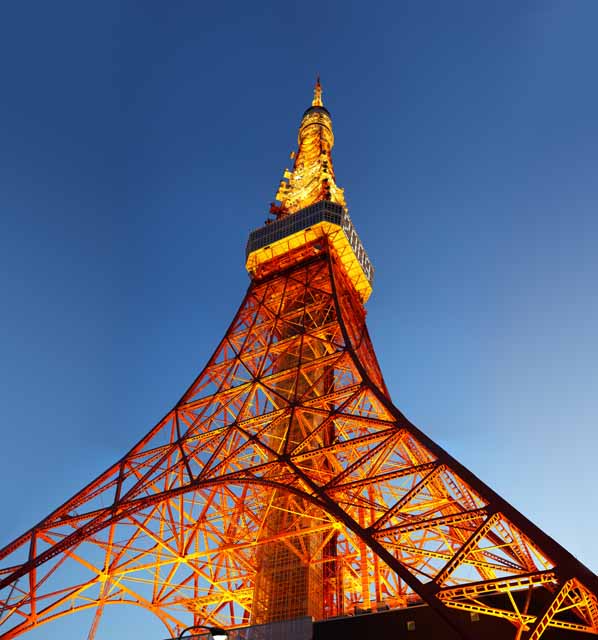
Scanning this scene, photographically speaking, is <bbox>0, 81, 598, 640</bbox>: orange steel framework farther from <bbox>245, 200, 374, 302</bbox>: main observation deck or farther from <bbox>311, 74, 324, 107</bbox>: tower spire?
<bbox>311, 74, 324, 107</bbox>: tower spire

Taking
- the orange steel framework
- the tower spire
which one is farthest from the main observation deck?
the tower spire

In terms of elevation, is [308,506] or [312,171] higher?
[312,171]

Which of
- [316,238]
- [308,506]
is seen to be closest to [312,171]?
[316,238]

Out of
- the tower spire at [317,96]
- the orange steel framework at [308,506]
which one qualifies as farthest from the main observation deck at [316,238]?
the tower spire at [317,96]

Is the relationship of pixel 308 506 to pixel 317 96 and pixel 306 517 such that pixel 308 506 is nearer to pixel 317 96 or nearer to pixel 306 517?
pixel 306 517

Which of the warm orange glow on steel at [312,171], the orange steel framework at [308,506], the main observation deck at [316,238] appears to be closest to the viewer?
the orange steel framework at [308,506]

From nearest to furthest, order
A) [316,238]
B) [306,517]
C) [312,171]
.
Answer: [306,517]
[316,238]
[312,171]

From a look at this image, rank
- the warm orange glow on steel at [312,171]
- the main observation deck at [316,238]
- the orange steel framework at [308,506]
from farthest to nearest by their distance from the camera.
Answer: the warm orange glow on steel at [312,171]
the main observation deck at [316,238]
the orange steel framework at [308,506]

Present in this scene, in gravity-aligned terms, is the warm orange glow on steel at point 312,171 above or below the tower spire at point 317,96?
below

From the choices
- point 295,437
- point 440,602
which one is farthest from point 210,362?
point 440,602

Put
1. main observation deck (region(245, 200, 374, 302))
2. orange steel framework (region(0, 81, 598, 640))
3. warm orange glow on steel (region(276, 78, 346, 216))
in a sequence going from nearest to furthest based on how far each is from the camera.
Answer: orange steel framework (region(0, 81, 598, 640)), main observation deck (region(245, 200, 374, 302)), warm orange glow on steel (region(276, 78, 346, 216))

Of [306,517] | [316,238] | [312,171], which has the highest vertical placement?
[312,171]

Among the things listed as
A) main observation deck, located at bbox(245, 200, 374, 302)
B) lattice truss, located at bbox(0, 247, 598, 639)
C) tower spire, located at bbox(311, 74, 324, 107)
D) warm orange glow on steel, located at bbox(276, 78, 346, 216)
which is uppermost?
tower spire, located at bbox(311, 74, 324, 107)

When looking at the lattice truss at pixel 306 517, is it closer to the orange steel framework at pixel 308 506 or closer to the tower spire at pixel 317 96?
the orange steel framework at pixel 308 506
